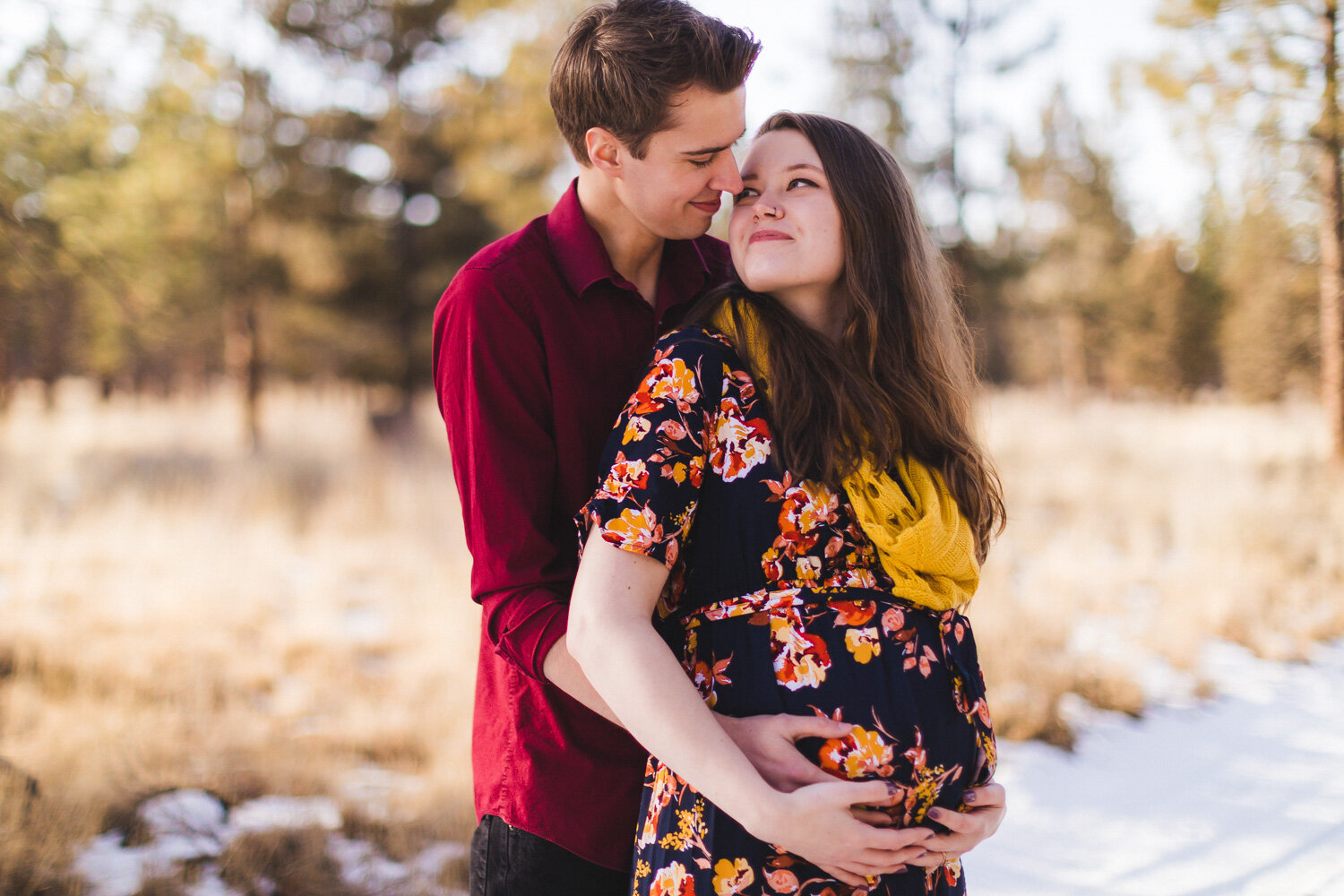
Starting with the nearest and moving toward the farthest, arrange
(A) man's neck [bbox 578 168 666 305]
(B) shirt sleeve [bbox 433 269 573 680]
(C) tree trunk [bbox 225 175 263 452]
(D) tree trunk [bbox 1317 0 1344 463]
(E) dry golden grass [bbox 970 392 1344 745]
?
1. (B) shirt sleeve [bbox 433 269 573 680]
2. (A) man's neck [bbox 578 168 666 305]
3. (E) dry golden grass [bbox 970 392 1344 745]
4. (D) tree trunk [bbox 1317 0 1344 463]
5. (C) tree trunk [bbox 225 175 263 452]

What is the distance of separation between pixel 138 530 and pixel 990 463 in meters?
7.21

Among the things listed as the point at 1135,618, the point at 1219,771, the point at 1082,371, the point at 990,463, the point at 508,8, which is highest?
the point at 508,8

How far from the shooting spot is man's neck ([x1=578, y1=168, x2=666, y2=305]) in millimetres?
1748

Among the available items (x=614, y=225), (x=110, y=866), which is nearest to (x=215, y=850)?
(x=110, y=866)

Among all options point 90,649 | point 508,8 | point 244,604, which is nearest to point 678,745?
point 90,649

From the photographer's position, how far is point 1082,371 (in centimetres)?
2545

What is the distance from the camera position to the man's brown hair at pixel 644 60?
1.60m

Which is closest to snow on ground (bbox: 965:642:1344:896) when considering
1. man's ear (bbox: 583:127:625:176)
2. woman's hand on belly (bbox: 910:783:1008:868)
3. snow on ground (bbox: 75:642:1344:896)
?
snow on ground (bbox: 75:642:1344:896)

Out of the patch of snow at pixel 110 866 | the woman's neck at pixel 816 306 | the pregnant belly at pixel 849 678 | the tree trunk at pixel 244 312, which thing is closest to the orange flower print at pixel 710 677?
the pregnant belly at pixel 849 678

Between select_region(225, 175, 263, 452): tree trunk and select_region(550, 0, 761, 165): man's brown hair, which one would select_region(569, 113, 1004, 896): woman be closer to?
select_region(550, 0, 761, 165): man's brown hair

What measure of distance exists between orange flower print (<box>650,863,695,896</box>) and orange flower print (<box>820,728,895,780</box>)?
25cm

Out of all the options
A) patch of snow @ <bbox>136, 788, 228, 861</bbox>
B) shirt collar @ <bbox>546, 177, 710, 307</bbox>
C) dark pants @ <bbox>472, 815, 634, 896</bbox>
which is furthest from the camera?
patch of snow @ <bbox>136, 788, 228, 861</bbox>

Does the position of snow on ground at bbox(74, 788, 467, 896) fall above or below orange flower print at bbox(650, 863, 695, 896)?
below

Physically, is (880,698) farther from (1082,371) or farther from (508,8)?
(1082,371)
